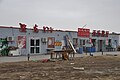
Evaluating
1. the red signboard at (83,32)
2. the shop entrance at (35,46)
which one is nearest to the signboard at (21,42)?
the shop entrance at (35,46)

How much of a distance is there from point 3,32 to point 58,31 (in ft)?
35.1

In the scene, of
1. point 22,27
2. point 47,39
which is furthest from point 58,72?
point 47,39

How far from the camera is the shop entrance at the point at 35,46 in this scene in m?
38.8

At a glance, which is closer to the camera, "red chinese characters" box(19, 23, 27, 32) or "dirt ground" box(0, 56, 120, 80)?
"dirt ground" box(0, 56, 120, 80)

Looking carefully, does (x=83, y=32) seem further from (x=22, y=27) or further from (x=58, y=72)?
(x=58, y=72)

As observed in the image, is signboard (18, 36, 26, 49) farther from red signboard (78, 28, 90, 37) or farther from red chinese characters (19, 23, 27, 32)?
red signboard (78, 28, 90, 37)

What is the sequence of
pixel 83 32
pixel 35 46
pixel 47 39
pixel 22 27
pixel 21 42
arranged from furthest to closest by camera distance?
pixel 83 32
pixel 47 39
pixel 35 46
pixel 22 27
pixel 21 42

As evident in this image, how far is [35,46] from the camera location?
129 ft

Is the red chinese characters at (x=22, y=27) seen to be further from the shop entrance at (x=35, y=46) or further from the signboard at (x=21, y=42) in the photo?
the shop entrance at (x=35, y=46)

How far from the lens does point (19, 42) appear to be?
36562 millimetres

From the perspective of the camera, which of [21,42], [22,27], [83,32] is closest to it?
[21,42]

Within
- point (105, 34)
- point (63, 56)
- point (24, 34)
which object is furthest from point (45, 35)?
point (105, 34)

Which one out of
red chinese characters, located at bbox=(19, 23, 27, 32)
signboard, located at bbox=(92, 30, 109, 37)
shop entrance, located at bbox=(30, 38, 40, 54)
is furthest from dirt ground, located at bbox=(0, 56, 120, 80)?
signboard, located at bbox=(92, 30, 109, 37)

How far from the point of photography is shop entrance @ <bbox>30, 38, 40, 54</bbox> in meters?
38.8
